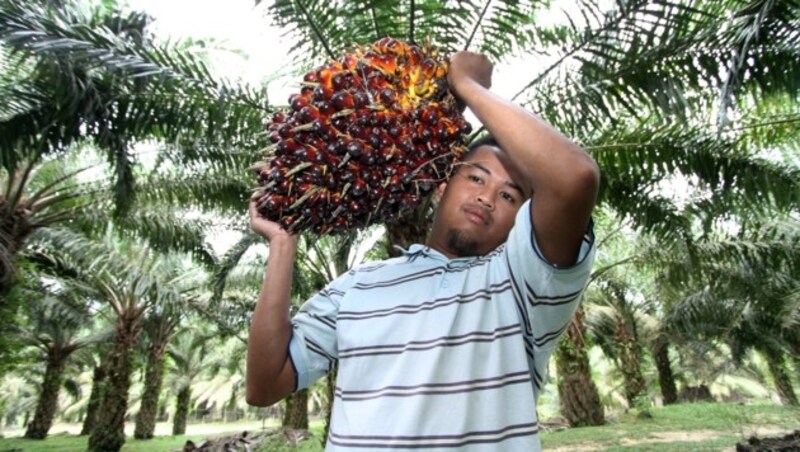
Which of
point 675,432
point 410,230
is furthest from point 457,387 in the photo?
point 675,432

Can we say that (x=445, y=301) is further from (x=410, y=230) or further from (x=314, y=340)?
(x=410, y=230)

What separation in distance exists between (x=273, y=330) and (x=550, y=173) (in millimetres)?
841

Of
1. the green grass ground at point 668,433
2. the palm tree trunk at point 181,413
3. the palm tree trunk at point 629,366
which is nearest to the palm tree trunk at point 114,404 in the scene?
the green grass ground at point 668,433

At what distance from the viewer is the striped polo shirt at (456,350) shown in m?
1.21

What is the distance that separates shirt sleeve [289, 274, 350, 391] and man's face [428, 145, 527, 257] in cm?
41

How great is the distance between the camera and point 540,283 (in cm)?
130

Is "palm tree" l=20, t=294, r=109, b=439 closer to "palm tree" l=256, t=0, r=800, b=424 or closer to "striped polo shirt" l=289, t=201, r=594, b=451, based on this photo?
"palm tree" l=256, t=0, r=800, b=424

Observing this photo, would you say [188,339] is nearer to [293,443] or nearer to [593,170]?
[293,443]

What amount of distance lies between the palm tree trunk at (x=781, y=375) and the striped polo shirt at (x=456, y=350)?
2417cm

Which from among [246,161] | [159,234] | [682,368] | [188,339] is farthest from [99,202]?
[682,368]

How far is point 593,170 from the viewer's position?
1.21 metres

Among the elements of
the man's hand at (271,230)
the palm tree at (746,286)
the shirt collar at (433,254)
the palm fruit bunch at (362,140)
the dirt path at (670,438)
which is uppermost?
the palm tree at (746,286)

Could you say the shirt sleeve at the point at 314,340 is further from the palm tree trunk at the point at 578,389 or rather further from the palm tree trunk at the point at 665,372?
the palm tree trunk at the point at 665,372

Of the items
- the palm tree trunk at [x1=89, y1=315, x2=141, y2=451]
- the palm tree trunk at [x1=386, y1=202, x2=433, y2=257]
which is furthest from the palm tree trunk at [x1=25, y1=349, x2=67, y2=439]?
the palm tree trunk at [x1=386, y1=202, x2=433, y2=257]
